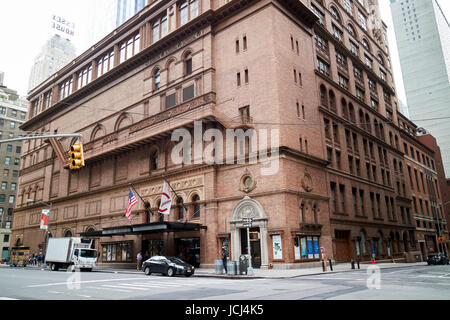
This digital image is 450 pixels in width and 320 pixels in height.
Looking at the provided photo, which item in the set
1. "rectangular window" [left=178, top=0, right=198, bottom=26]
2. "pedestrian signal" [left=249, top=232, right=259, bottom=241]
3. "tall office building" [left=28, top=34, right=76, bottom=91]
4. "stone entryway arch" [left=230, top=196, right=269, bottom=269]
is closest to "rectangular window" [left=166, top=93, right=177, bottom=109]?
Result: "rectangular window" [left=178, top=0, right=198, bottom=26]

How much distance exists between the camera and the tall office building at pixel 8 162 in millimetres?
78750

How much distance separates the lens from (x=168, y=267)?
24500mm

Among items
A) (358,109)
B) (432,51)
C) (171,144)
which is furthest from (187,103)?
(432,51)

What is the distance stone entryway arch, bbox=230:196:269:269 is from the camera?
28.9 meters

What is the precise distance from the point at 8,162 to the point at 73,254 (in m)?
62.6

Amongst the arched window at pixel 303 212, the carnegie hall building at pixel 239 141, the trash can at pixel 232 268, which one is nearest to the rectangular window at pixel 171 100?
the carnegie hall building at pixel 239 141

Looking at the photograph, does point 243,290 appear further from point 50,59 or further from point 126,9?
point 50,59

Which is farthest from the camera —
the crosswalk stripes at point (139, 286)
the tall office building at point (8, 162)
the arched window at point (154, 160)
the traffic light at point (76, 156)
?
the tall office building at point (8, 162)

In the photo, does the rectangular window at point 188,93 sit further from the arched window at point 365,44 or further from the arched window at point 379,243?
the arched window at point 365,44

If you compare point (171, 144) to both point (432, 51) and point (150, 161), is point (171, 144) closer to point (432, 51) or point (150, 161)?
point (150, 161)

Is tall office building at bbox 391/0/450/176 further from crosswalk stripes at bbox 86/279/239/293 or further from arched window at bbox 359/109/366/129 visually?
crosswalk stripes at bbox 86/279/239/293

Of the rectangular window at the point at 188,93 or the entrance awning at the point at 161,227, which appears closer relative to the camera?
the entrance awning at the point at 161,227

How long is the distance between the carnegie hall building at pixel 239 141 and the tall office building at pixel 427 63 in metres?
79.7

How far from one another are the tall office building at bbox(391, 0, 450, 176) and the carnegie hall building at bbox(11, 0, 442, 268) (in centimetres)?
7970
